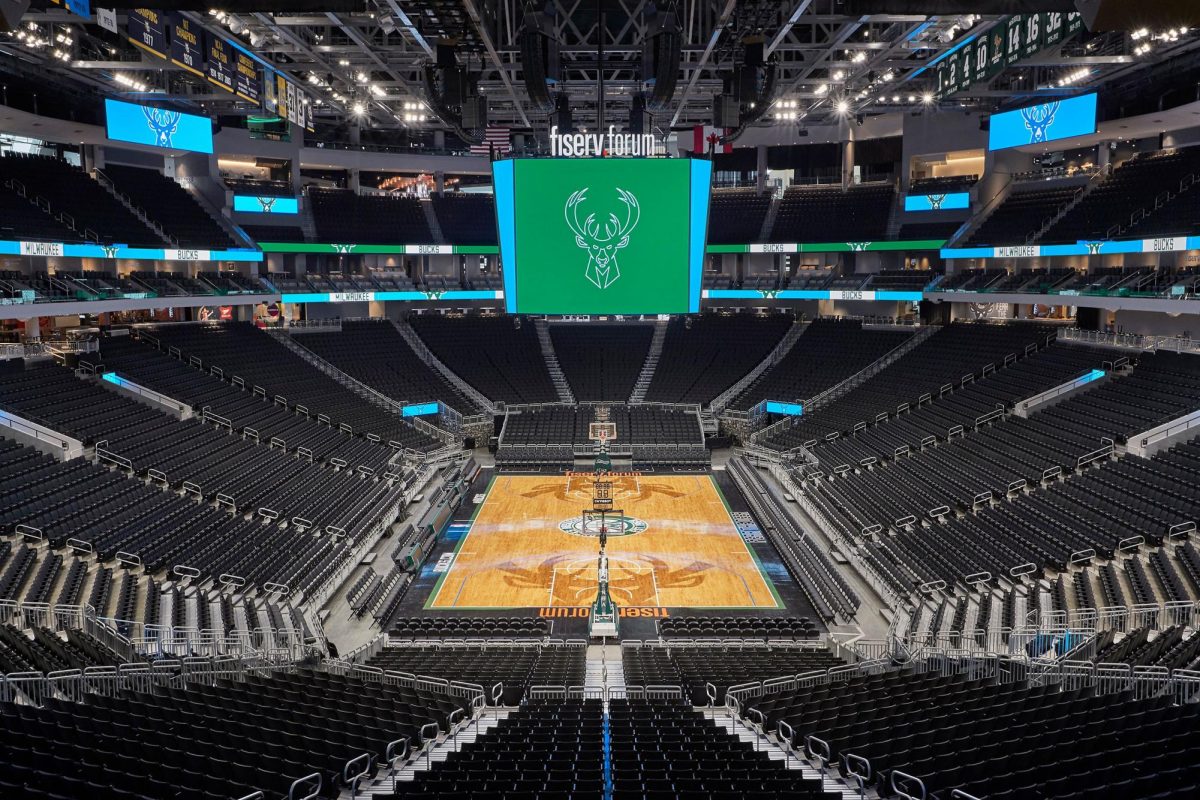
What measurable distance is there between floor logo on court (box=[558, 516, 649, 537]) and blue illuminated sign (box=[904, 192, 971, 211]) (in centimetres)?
2419

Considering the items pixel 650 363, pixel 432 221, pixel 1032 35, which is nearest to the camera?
pixel 1032 35

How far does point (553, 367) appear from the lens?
46531 millimetres

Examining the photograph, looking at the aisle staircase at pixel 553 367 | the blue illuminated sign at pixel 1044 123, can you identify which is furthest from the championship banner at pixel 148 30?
the blue illuminated sign at pixel 1044 123

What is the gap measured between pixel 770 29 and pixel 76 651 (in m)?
21.5

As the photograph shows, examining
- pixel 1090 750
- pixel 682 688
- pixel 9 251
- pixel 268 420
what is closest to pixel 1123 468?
pixel 682 688

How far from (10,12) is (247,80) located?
19256 millimetres

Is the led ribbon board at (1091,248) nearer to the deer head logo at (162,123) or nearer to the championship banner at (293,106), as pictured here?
the championship banner at (293,106)

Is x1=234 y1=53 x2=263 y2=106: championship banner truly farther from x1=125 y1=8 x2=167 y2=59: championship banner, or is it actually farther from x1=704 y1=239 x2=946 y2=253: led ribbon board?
x1=704 y1=239 x2=946 y2=253: led ribbon board

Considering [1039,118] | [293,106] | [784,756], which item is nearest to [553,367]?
[293,106]

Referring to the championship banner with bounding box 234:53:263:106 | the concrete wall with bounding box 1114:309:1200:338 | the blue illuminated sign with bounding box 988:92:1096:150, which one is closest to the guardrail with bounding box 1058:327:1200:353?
the concrete wall with bounding box 1114:309:1200:338

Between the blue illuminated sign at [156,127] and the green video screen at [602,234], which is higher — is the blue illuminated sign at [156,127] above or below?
above

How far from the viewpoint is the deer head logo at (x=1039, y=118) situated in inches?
1316

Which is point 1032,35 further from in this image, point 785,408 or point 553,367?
point 553,367

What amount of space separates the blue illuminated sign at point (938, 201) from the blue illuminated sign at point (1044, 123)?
526 cm
